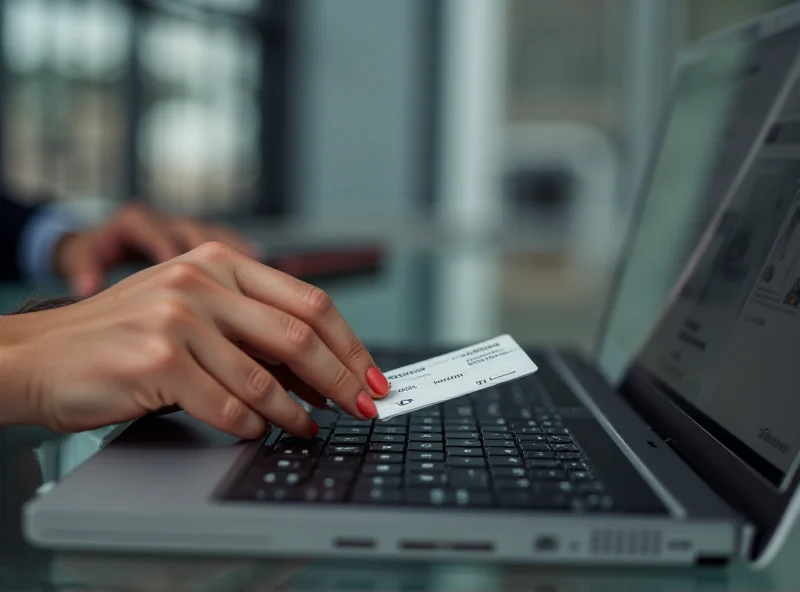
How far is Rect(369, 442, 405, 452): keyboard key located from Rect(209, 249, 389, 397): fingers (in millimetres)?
51

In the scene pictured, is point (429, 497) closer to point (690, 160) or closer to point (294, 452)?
point (294, 452)

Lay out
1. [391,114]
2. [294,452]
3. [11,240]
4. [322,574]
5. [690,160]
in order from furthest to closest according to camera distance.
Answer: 1. [391,114]
2. [11,240]
3. [690,160]
4. [294,452]
5. [322,574]

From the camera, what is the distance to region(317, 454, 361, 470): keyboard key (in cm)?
40

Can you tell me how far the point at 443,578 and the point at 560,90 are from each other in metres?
3.75

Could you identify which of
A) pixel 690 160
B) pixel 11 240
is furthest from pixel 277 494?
pixel 11 240

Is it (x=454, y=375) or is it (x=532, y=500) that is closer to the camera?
(x=532, y=500)

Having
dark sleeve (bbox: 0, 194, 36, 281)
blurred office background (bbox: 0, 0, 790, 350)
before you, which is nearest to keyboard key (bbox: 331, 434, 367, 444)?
dark sleeve (bbox: 0, 194, 36, 281)

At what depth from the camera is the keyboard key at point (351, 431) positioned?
469 mm

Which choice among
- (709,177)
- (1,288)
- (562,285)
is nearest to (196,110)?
(562,285)

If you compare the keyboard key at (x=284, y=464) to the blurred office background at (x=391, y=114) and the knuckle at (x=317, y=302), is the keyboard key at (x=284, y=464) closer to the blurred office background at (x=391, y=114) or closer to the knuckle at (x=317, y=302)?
the knuckle at (x=317, y=302)

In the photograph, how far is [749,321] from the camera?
452mm

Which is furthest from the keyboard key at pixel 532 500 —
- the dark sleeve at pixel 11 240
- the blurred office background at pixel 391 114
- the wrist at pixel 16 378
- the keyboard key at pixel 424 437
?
the blurred office background at pixel 391 114

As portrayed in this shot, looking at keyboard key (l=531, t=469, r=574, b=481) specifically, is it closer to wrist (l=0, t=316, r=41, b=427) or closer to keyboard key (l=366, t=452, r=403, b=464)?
keyboard key (l=366, t=452, r=403, b=464)

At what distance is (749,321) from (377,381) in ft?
0.68
